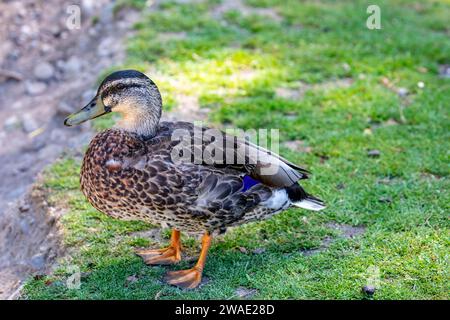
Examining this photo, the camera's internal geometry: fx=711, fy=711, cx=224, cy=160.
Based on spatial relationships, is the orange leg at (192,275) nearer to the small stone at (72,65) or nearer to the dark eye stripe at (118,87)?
the dark eye stripe at (118,87)

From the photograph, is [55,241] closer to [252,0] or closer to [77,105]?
[77,105]

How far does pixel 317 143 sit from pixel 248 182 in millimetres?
1762

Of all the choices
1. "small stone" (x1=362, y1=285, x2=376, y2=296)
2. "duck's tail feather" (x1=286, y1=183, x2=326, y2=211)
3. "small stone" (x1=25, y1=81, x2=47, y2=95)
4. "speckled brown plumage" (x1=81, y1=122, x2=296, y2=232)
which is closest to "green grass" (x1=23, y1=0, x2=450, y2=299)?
"small stone" (x1=362, y1=285, x2=376, y2=296)

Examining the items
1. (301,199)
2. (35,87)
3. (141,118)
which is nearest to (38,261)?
(141,118)

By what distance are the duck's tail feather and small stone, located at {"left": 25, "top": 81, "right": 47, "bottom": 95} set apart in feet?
14.1

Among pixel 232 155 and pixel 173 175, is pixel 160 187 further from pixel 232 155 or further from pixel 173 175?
pixel 232 155

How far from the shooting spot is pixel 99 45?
809 cm

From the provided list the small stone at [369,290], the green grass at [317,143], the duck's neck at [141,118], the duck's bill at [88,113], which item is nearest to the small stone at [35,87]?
the green grass at [317,143]

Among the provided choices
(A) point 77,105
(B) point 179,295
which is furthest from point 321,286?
(A) point 77,105

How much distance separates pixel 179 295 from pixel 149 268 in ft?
1.37

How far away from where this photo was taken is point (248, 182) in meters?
4.35

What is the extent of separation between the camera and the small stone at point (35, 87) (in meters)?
7.93

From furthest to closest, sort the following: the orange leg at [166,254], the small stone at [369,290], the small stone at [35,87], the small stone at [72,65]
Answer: the small stone at [72,65] → the small stone at [35,87] → the orange leg at [166,254] → the small stone at [369,290]

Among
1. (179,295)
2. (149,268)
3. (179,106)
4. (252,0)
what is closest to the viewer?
(179,295)
